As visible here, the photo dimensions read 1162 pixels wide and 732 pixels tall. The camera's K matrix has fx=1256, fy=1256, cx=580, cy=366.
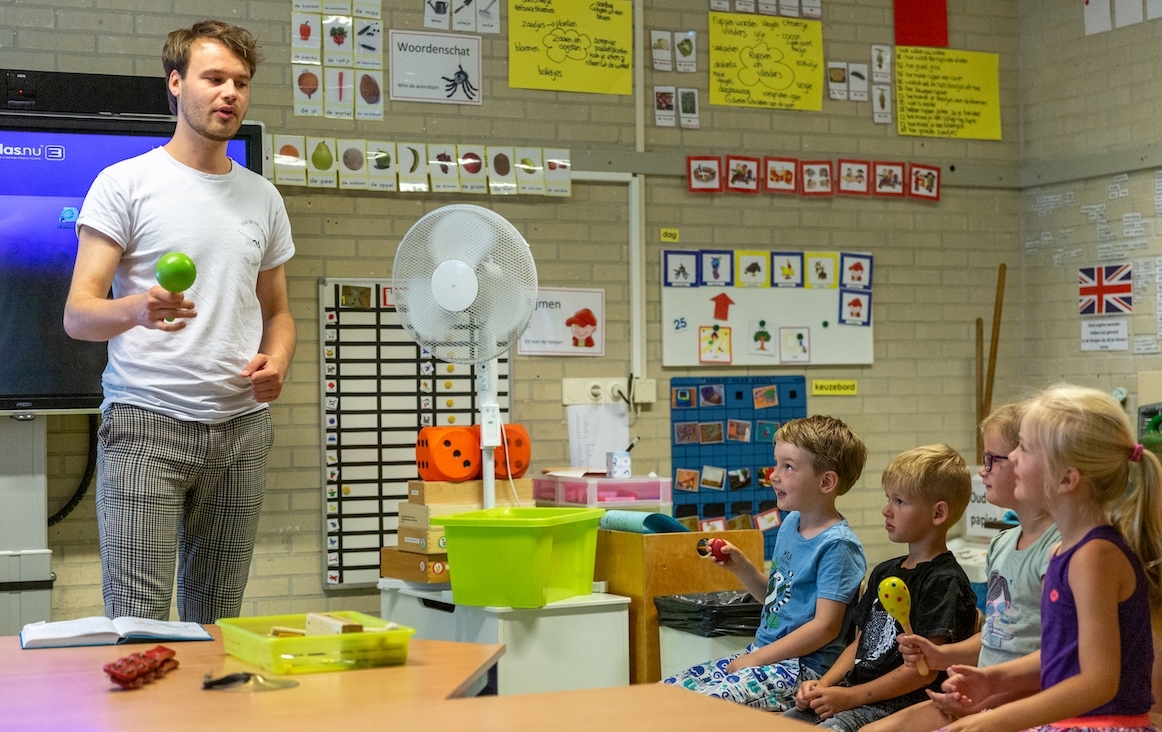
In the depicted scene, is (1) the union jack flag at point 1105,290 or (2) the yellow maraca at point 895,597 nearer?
(2) the yellow maraca at point 895,597

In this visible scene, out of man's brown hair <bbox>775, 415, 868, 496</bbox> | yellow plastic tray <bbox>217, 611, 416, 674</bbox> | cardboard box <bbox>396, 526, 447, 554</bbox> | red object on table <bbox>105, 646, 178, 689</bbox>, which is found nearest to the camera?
red object on table <bbox>105, 646, 178, 689</bbox>

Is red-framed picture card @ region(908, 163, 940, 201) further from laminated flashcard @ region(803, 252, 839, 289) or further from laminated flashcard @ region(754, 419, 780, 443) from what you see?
laminated flashcard @ region(754, 419, 780, 443)

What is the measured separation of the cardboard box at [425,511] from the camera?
3895mm

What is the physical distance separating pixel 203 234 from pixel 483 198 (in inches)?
99.6

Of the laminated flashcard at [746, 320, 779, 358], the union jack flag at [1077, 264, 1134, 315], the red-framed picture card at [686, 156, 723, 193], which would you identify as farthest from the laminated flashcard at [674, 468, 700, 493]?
the union jack flag at [1077, 264, 1134, 315]

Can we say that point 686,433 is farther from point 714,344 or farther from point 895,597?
point 895,597

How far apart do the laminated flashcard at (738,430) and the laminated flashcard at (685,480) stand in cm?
25

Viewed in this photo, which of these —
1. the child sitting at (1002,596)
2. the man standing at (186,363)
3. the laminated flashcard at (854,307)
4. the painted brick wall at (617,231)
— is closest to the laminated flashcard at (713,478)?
the painted brick wall at (617,231)

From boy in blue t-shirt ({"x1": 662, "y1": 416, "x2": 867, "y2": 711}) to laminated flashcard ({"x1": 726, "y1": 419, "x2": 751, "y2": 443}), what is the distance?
2.24 metres

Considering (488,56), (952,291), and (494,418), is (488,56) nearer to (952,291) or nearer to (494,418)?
(494,418)

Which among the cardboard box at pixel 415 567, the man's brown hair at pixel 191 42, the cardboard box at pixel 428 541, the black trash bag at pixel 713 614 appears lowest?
the black trash bag at pixel 713 614

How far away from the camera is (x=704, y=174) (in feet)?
18.6

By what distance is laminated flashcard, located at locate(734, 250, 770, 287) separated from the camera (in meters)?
5.71

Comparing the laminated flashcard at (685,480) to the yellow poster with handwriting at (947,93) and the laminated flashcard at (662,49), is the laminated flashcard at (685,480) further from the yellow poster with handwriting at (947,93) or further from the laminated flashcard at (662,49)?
the yellow poster with handwriting at (947,93)
